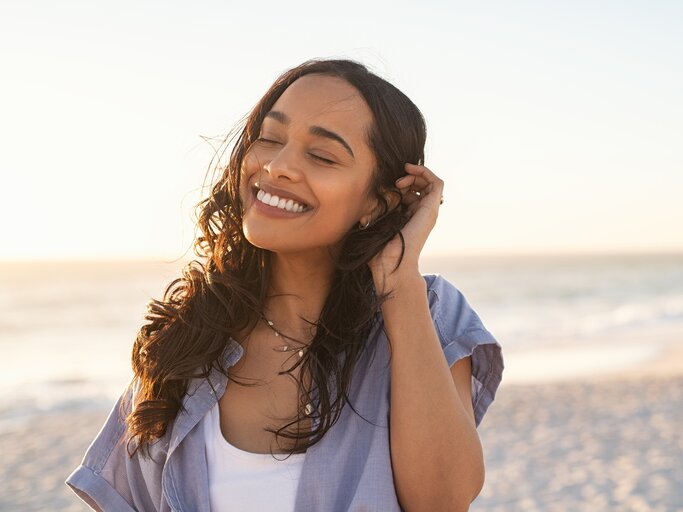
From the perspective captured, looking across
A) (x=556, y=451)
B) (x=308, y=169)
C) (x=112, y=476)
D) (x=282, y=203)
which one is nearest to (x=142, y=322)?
(x=112, y=476)

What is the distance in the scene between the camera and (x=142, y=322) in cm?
264

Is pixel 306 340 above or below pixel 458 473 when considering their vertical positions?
above

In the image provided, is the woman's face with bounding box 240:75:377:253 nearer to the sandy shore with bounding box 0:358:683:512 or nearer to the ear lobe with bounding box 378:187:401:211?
the ear lobe with bounding box 378:187:401:211

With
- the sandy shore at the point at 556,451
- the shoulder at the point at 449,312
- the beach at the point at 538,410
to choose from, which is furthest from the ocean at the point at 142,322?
the sandy shore at the point at 556,451

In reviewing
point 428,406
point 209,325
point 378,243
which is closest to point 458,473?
point 428,406

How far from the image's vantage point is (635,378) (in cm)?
1220

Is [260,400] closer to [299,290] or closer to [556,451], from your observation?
[299,290]

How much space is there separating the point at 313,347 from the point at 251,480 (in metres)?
0.46

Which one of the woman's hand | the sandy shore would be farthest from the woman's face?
the sandy shore

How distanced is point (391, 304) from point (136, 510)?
3.24ft

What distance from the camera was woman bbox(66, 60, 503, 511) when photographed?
2.22 m

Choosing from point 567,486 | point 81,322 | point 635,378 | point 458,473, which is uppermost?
point 458,473

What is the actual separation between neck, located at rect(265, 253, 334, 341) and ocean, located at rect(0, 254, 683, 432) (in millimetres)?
375

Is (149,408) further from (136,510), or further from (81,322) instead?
(81,322)
